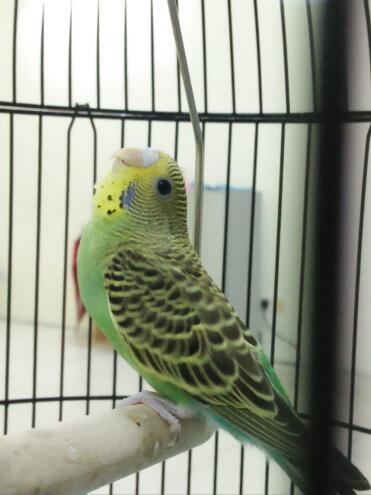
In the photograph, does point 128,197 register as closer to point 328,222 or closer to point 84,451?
point 84,451

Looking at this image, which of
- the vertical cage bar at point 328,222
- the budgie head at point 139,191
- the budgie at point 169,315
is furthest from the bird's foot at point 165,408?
the vertical cage bar at point 328,222

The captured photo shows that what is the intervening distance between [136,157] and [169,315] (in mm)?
178

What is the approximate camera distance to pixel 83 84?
2.45 m

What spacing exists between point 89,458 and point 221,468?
40.4 inches

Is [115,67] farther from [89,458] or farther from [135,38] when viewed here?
[89,458]

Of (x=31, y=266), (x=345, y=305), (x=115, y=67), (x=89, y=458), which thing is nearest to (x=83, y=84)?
(x=115, y=67)

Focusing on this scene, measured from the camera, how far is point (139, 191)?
709 millimetres

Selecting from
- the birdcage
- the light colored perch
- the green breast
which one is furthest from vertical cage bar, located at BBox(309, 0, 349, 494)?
the birdcage

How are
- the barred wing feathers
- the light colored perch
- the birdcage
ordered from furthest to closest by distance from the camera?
the birdcage
the barred wing feathers
the light colored perch

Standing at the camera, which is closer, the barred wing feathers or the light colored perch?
the light colored perch

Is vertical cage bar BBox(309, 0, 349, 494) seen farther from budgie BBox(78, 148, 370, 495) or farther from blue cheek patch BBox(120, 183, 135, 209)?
blue cheek patch BBox(120, 183, 135, 209)

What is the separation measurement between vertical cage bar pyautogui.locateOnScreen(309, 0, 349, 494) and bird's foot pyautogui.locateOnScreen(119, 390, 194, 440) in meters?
0.39

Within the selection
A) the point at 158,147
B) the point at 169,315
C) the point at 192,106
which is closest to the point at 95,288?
the point at 169,315

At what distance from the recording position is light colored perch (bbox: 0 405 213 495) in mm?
525
